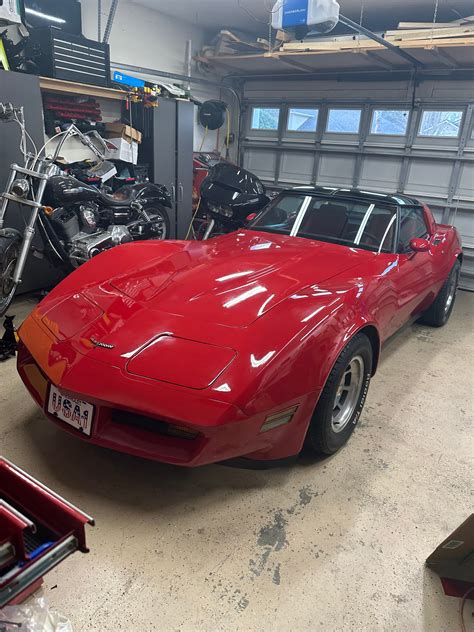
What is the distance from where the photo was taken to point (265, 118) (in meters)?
7.43

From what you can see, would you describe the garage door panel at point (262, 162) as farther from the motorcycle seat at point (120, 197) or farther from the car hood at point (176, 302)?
the car hood at point (176, 302)

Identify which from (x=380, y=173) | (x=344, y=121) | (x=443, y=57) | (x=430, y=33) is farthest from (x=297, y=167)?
Answer: (x=430, y=33)

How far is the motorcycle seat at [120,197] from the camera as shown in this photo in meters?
4.23

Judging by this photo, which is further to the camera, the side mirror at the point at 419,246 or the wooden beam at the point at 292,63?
the wooden beam at the point at 292,63

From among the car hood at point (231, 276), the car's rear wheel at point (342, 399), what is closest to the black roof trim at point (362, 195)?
the car hood at point (231, 276)

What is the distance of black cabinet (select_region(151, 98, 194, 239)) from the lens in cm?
532

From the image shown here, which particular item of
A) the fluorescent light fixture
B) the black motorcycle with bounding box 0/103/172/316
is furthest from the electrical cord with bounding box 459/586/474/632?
the fluorescent light fixture

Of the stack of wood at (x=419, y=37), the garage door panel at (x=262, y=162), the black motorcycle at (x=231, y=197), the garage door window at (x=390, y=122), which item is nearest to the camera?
the stack of wood at (x=419, y=37)

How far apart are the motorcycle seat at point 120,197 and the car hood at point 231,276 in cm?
170

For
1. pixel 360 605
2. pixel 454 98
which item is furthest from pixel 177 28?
pixel 360 605

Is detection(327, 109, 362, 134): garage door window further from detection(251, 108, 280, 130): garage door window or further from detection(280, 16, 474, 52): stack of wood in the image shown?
detection(280, 16, 474, 52): stack of wood

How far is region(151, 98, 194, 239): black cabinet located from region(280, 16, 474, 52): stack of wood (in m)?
1.76

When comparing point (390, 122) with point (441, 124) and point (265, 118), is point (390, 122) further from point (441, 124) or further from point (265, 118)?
point (265, 118)

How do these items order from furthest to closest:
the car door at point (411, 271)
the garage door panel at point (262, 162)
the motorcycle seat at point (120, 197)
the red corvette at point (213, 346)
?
the garage door panel at point (262, 162) → the motorcycle seat at point (120, 197) → the car door at point (411, 271) → the red corvette at point (213, 346)
